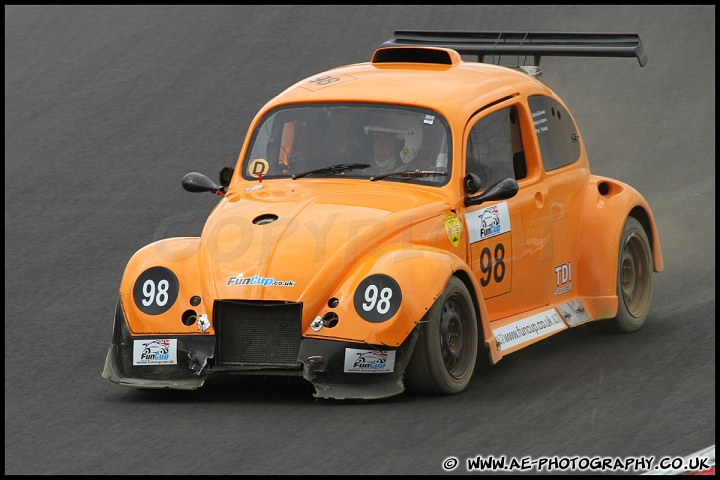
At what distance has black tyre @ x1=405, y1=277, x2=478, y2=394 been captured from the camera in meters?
8.34

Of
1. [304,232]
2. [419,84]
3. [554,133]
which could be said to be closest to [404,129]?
[419,84]

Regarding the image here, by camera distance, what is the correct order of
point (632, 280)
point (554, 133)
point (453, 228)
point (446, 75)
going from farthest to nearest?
point (632, 280) < point (554, 133) < point (446, 75) < point (453, 228)

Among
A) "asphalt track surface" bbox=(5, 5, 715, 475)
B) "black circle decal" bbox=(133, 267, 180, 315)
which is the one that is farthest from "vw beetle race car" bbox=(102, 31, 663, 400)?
"asphalt track surface" bbox=(5, 5, 715, 475)

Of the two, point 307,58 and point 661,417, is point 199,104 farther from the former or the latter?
point 661,417

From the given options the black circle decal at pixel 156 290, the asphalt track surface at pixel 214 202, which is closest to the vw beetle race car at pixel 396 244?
the black circle decal at pixel 156 290

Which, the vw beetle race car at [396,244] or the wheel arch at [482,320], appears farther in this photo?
the wheel arch at [482,320]

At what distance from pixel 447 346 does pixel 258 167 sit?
2081 mm

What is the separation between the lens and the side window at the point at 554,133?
34.7 feet

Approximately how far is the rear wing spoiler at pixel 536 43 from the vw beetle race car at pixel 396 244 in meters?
0.03

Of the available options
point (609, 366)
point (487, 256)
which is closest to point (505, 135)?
point (487, 256)

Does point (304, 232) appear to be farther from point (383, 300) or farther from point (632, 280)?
point (632, 280)

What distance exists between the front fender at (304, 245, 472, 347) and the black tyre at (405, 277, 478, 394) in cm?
12

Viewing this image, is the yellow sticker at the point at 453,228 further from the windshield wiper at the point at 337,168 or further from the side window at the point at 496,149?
the windshield wiper at the point at 337,168

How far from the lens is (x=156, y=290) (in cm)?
867
